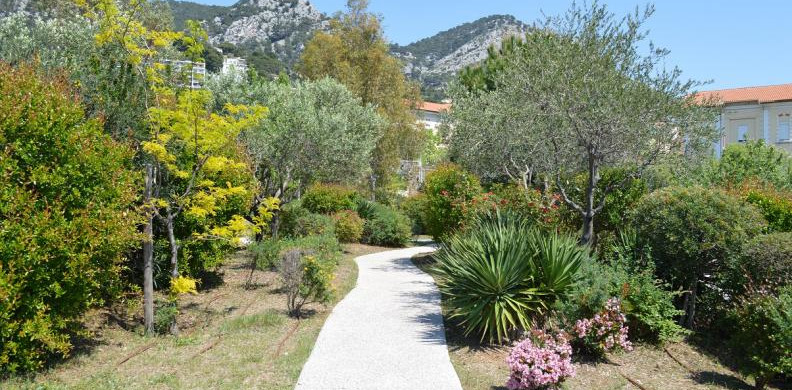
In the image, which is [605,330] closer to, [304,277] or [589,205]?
[589,205]

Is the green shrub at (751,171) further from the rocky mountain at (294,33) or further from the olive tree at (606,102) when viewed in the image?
the rocky mountain at (294,33)

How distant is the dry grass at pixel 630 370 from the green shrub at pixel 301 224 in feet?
26.8

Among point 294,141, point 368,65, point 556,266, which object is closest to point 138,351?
point 556,266

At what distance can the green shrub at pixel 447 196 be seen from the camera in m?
15.9

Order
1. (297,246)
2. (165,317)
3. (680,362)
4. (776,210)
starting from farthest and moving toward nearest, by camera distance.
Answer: (776,210) < (297,246) < (165,317) < (680,362)

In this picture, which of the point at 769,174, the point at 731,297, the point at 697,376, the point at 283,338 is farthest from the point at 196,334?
the point at 769,174

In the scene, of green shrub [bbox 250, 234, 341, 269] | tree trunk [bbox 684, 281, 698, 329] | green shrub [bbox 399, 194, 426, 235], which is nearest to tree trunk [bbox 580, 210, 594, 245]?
tree trunk [bbox 684, 281, 698, 329]

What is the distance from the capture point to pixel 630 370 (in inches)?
305

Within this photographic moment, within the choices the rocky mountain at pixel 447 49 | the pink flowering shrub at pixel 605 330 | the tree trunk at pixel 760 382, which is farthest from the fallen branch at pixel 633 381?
the rocky mountain at pixel 447 49

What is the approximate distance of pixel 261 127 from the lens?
15.3 m

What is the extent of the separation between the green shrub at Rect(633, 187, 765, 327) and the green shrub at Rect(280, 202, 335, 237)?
8.95 metres

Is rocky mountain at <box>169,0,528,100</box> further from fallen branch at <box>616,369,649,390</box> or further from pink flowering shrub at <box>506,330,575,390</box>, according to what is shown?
pink flowering shrub at <box>506,330,575,390</box>

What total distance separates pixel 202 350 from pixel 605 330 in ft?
18.5

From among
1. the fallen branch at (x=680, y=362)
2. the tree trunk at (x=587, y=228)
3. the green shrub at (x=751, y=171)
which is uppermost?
the green shrub at (x=751, y=171)
